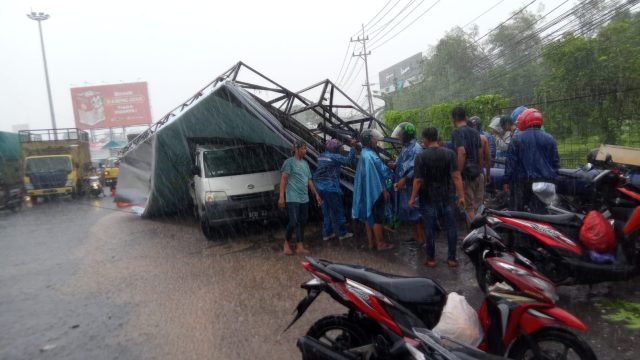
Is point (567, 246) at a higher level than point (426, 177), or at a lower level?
lower

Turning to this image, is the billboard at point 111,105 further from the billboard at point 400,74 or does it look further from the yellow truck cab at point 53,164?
the yellow truck cab at point 53,164

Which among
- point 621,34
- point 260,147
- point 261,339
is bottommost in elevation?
point 261,339

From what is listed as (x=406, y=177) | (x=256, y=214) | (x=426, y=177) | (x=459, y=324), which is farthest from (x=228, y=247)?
(x=459, y=324)

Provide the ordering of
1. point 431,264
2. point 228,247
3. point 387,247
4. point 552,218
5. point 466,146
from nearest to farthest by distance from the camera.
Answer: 1. point 552,218
2. point 431,264
3. point 466,146
4. point 387,247
5. point 228,247

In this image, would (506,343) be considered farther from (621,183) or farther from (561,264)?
(621,183)

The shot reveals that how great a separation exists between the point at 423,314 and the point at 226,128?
685 cm

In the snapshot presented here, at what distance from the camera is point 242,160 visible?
28.3 feet

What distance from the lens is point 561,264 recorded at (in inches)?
151

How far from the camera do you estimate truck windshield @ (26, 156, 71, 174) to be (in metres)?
17.9

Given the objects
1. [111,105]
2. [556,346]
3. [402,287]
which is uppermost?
[111,105]

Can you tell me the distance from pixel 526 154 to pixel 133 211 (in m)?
10.7

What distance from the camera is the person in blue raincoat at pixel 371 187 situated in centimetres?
616

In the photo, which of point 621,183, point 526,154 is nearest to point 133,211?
point 526,154

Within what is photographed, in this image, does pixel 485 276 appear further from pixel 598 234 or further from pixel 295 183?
pixel 295 183
